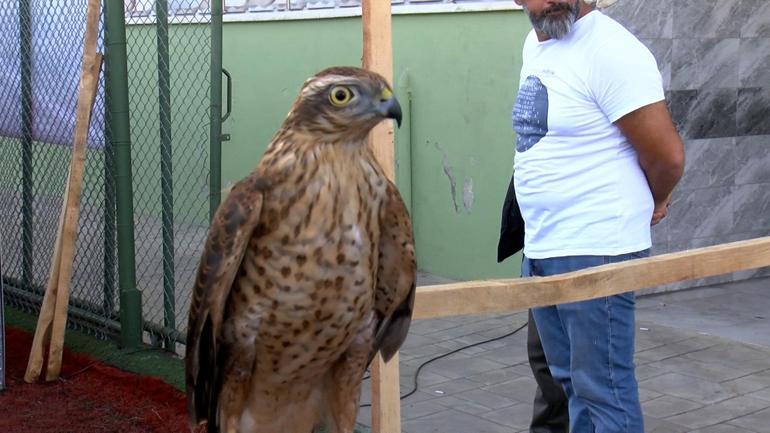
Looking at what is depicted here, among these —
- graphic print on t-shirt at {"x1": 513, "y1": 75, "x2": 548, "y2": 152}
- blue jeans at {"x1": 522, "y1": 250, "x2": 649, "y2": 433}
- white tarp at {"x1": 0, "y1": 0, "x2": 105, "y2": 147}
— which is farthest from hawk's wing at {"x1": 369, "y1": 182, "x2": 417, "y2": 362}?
white tarp at {"x1": 0, "y1": 0, "x2": 105, "y2": 147}

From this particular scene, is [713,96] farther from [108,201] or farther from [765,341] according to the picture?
[108,201]

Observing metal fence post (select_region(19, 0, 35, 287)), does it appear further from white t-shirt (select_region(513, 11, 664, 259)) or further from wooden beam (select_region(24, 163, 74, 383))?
white t-shirt (select_region(513, 11, 664, 259))

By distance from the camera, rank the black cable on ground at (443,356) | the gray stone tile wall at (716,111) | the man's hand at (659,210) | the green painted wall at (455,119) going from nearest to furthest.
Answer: the man's hand at (659,210) → the black cable on ground at (443,356) → the gray stone tile wall at (716,111) → the green painted wall at (455,119)

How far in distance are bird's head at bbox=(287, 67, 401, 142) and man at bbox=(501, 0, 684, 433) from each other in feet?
4.07

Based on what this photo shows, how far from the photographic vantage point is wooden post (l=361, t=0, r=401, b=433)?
3908mm

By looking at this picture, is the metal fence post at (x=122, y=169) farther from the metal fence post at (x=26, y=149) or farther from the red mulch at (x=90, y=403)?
the metal fence post at (x=26, y=149)

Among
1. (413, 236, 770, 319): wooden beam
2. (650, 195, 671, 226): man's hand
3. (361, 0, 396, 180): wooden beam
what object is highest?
(361, 0, 396, 180): wooden beam

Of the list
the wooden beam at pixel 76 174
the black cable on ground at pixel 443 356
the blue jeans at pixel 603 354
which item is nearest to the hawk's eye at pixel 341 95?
the blue jeans at pixel 603 354

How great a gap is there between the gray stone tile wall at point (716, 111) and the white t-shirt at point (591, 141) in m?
4.16

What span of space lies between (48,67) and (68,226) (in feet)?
6.02

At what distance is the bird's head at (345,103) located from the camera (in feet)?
9.34

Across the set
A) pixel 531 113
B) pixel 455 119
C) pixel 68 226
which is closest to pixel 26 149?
pixel 68 226

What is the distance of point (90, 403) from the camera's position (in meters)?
6.08

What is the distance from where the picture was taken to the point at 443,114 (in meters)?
8.98
